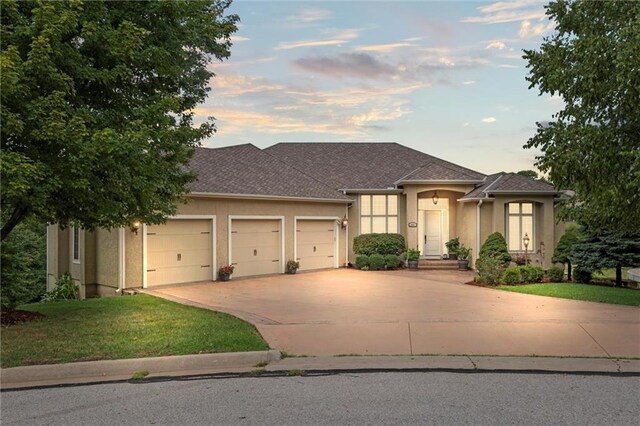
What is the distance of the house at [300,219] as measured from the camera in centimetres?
1527

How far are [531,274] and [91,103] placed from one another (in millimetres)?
13592

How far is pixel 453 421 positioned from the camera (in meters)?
4.59

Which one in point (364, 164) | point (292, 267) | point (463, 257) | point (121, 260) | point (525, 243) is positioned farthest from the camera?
point (364, 164)

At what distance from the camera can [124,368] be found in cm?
630

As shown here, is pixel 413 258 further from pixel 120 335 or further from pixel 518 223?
pixel 120 335

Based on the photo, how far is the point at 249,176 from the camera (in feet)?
63.4

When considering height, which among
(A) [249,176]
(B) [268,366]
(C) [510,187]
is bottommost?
(B) [268,366]

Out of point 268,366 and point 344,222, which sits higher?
point 344,222

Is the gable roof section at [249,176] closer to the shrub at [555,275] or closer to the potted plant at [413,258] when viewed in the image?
the potted plant at [413,258]

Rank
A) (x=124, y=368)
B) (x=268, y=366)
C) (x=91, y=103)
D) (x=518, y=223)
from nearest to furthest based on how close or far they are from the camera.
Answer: (x=124, y=368)
(x=268, y=366)
(x=91, y=103)
(x=518, y=223)

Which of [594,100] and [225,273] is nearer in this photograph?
[594,100]

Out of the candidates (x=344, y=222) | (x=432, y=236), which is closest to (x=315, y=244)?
(x=344, y=222)

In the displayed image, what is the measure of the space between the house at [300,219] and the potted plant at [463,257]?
342mm

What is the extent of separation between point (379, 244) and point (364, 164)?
18.2 ft
